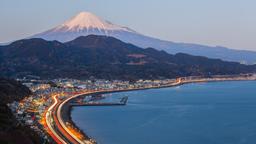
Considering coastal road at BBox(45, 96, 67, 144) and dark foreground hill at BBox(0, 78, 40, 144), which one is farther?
coastal road at BBox(45, 96, 67, 144)

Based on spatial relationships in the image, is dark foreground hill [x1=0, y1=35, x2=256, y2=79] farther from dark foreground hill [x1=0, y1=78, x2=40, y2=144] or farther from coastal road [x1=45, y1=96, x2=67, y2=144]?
dark foreground hill [x1=0, y1=78, x2=40, y2=144]

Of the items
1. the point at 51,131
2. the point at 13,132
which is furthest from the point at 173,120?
the point at 13,132

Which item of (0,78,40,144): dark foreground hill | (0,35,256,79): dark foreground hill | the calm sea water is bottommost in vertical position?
the calm sea water

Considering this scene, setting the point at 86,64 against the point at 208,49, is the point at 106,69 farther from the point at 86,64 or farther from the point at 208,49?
the point at 208,49

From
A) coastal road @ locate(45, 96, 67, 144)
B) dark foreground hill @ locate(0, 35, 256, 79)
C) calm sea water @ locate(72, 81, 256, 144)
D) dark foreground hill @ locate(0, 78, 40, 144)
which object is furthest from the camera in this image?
dark foreground hill @ locate(0, 35, 256, 79)

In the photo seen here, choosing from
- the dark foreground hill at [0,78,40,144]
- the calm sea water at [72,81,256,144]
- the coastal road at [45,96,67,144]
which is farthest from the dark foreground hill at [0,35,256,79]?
the dark foreground hill at [0,78,40,144]

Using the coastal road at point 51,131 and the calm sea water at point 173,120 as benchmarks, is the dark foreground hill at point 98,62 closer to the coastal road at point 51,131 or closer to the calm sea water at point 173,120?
the calm sea water at point 173,120

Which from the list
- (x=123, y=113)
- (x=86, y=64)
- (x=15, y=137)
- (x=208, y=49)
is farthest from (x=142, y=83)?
(x=208, y=49)
